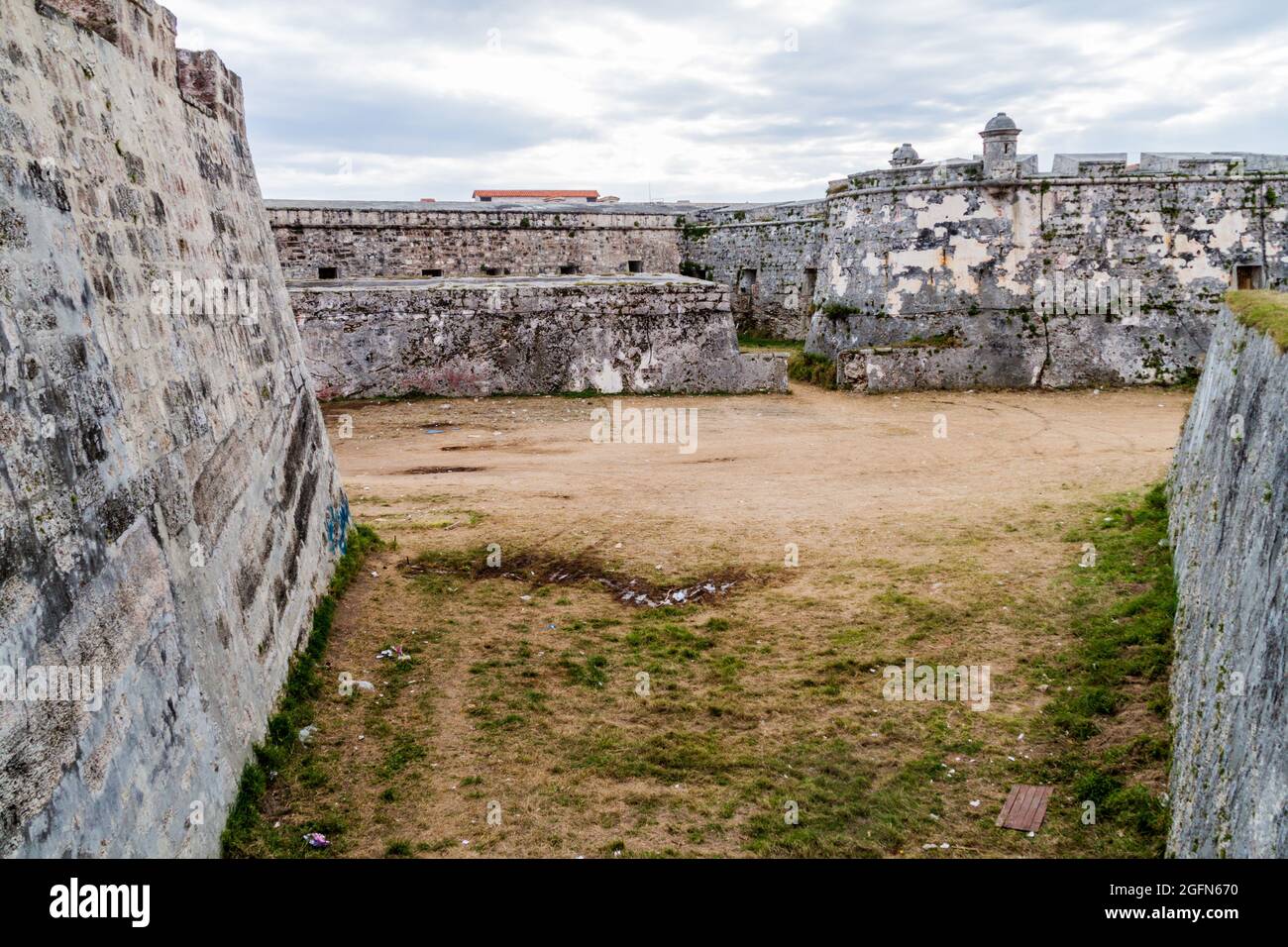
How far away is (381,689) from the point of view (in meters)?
7.13

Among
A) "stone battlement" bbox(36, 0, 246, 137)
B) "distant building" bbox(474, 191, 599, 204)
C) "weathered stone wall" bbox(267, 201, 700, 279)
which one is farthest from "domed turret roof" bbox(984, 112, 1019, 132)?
"distant building" bbox(474, 191, 599, 204)

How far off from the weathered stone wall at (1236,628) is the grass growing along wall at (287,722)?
15.0 feet

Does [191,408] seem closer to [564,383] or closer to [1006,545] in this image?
[1006,545]

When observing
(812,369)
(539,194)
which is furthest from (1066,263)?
(539,194)

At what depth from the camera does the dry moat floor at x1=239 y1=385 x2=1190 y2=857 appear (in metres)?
5.40

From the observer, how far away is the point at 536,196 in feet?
167

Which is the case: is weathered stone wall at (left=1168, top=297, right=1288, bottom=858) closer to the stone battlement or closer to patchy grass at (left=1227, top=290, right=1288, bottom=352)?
patchy grass at (left=1227, top=290, right=1288, bottom=352)

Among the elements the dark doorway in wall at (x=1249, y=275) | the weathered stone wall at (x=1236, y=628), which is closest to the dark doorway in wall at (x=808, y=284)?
the dark doorway in wall at (x=1249, y=275)

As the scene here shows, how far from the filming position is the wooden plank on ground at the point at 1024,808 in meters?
5.30

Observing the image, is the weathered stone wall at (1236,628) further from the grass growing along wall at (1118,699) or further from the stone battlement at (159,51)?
the stone battlement at (159,51)

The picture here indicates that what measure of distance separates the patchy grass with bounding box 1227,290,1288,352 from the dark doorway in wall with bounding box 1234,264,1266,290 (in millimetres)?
13519

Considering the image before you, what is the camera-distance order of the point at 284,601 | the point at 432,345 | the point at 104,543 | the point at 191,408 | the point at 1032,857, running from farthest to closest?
the point at 432,345, the point at 284,601, the point at 191,408, the point at 1032,857, the point at 104,543
